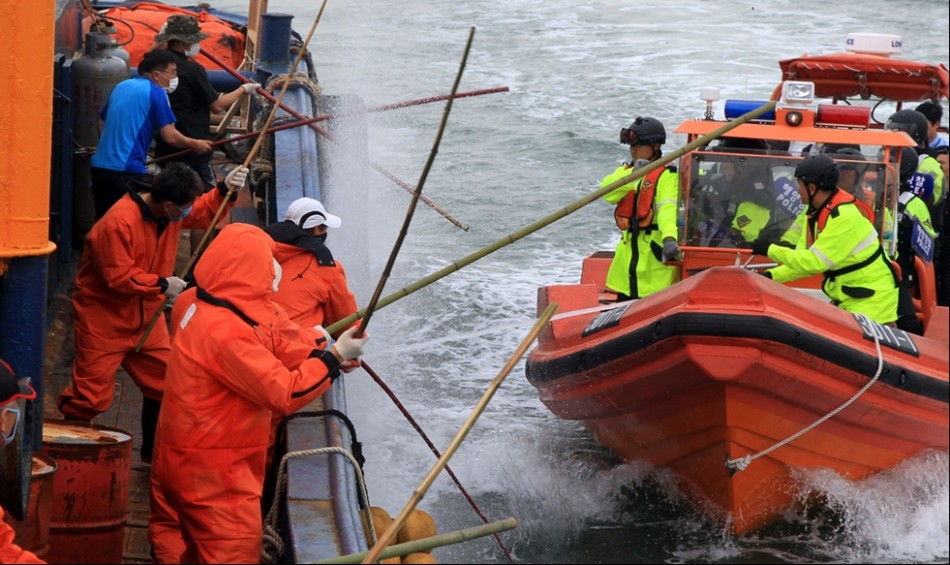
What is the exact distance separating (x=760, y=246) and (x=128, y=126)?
3.58 meters

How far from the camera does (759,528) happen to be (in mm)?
6715

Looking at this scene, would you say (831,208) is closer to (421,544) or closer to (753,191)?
(753,191)

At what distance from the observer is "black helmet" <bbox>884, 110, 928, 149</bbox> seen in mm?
9203

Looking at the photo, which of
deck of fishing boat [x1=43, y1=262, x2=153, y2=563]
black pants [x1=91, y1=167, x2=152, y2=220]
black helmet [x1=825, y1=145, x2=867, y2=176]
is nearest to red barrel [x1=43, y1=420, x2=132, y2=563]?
deck of fishing boat [x1=43, y1=262, x2=153, y2=563]

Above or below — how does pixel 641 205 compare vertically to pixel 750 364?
above

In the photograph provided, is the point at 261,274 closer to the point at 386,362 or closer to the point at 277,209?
the point at 277,209

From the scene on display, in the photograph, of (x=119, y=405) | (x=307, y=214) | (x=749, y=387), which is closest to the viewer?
(x=307, y=214)

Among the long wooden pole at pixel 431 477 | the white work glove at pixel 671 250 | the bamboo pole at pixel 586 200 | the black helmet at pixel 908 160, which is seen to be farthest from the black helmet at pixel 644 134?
the long wooden pole at pixel 431 477

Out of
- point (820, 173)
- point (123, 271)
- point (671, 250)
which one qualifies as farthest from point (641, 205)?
point (123, 271)

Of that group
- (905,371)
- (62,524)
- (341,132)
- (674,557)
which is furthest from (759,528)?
(341,132)

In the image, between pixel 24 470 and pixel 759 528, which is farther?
pixel 759 528

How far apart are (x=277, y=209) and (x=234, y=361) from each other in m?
3.72

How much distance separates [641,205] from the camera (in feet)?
24.4

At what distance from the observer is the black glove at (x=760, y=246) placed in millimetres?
7273
